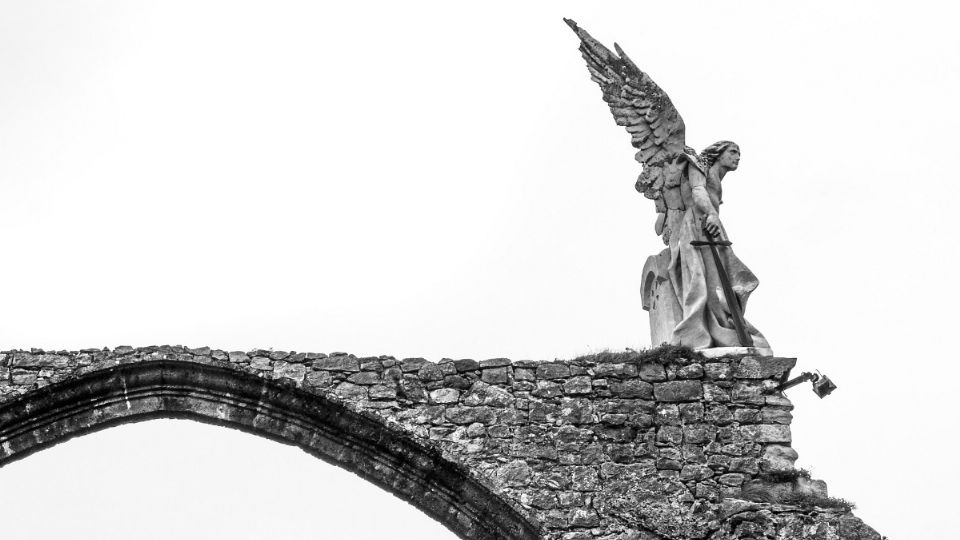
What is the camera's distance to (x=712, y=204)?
1304cm

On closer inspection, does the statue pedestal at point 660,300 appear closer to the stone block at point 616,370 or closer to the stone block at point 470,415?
the stone block at point 616,370

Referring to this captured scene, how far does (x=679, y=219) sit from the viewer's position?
1307 centimetres

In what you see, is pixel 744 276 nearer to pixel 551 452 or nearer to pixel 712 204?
pixel 712 204

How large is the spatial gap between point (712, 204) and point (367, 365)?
270cm

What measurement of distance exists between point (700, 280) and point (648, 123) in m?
1.33

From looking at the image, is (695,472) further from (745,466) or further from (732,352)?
(732,352)

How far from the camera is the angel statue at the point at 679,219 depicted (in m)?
12.6

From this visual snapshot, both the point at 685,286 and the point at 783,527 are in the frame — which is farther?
the point at 685,286

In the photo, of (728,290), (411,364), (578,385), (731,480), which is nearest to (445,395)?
(411,364)

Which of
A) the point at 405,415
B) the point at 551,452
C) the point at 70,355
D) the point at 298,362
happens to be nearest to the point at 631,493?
the point at 551,452

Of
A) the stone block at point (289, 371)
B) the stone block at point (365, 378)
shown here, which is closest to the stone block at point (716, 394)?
the stone block at point (365, 378)

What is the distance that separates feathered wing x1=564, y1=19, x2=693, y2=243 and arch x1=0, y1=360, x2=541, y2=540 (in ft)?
8.44

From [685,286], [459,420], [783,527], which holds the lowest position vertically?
[783,527]

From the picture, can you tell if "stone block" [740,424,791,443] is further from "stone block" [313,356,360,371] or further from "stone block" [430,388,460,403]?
"stone block" [313,356,360,371]
